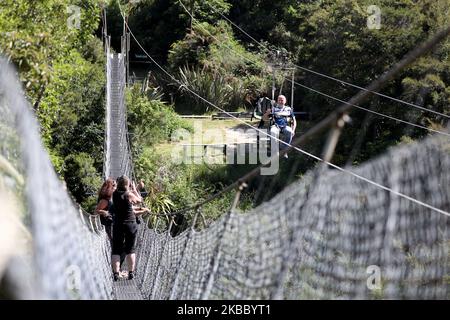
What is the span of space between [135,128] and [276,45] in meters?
5.73

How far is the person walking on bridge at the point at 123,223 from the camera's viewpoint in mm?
4324

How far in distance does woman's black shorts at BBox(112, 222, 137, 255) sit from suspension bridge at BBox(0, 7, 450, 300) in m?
0.99

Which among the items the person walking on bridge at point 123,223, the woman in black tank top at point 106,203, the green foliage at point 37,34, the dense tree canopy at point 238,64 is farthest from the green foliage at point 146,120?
the person walking on bridge at point 123,223

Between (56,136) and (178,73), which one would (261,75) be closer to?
(178,73)

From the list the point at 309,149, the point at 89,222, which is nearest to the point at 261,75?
the point at 309,149

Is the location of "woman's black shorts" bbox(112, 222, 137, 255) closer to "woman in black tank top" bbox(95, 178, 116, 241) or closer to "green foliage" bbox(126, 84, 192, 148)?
"woman in black tank top" bbox(95, 178, 116, 241)

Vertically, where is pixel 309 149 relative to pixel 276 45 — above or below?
below

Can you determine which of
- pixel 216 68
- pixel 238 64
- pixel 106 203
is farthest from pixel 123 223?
pixel 238 64

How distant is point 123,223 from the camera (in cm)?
438

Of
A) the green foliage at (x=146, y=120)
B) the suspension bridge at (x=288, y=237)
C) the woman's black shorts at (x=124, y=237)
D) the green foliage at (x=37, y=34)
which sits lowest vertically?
the green foliage at (x=146, y=120)

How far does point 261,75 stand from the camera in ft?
60.7

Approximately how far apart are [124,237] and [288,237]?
1973mm

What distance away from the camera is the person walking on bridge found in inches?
170

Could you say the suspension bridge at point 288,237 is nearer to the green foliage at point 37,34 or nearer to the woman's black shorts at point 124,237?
the woman's black shorts at point 124,237
